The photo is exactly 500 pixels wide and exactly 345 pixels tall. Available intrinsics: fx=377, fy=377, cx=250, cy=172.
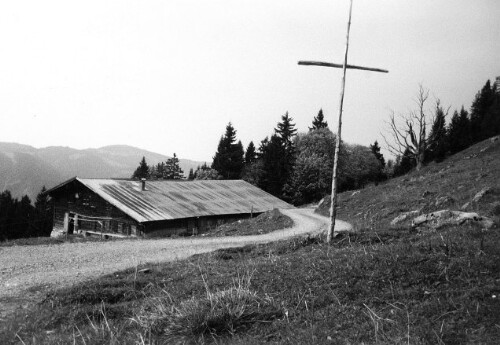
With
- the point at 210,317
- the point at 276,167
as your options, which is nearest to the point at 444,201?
the point at 210,317

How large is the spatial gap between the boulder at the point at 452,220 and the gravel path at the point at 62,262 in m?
9.04

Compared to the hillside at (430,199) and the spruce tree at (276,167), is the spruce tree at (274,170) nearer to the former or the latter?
the spruce tree at (276,167)

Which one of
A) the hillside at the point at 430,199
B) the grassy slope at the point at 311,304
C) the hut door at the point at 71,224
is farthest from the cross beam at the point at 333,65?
the hut door at the point at 71,224

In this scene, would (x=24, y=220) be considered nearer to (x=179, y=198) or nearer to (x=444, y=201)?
(x=179, y=198)

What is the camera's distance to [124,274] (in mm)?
11078

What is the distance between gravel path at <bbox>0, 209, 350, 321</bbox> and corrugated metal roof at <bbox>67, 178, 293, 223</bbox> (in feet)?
38.2

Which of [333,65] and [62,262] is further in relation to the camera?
[62,262]

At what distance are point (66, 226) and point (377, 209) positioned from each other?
29.4m

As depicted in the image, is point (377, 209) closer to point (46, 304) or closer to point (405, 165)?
point (46, 304)

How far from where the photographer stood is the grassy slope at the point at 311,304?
209 inches

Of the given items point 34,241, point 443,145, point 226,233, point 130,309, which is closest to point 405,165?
point 443,145

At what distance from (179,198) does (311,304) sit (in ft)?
111

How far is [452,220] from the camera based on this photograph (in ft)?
39.4

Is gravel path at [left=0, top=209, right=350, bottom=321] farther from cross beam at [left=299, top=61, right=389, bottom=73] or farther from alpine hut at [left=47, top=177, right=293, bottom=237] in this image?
alpine hut at [left=47, top=177, right=293, bottom=237]
